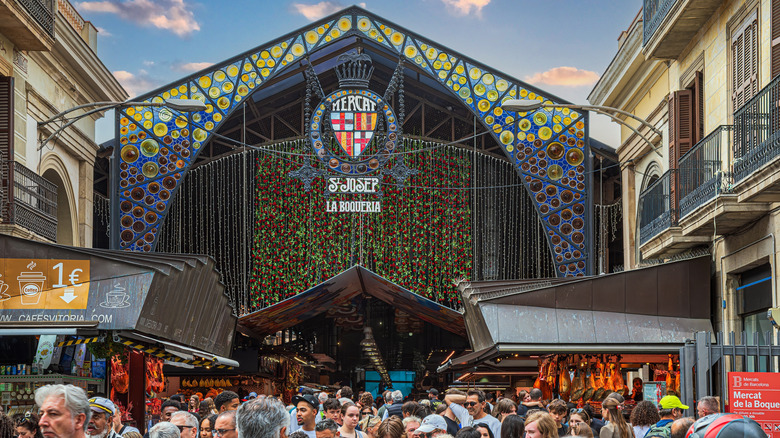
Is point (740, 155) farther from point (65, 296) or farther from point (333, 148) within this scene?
point (333, 148)

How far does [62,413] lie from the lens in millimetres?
5246

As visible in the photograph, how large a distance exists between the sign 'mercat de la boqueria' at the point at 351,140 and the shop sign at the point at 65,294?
10375mm

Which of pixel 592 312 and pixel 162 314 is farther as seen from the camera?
pixel 592 312

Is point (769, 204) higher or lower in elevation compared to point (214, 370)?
higher

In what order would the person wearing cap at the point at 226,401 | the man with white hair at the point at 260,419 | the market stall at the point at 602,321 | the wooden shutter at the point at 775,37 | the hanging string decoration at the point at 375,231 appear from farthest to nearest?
the hanging string decoration at the point at 375,231 → the market stall at the point at 602,321 → the wooden shutter at the point at 775,37 → the person wearing cap at the point at 226,401 → the man with white hair at the point at 260,419

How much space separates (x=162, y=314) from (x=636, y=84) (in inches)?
498

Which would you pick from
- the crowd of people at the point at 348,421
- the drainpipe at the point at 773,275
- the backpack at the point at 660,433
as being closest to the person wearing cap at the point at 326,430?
the crowd of people at the point at 348,421

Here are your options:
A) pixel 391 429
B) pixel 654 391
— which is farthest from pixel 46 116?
pixel 391 429

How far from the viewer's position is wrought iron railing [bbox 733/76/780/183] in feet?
44.0

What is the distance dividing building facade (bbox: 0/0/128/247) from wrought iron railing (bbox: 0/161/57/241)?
17mm

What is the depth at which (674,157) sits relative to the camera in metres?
19.5

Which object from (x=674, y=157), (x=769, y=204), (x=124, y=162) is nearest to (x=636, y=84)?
(x=674, y=157)

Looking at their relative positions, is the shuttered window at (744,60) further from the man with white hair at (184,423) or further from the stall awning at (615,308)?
the man with white hair at (184,423)

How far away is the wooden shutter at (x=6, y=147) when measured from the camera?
18.4 meters
